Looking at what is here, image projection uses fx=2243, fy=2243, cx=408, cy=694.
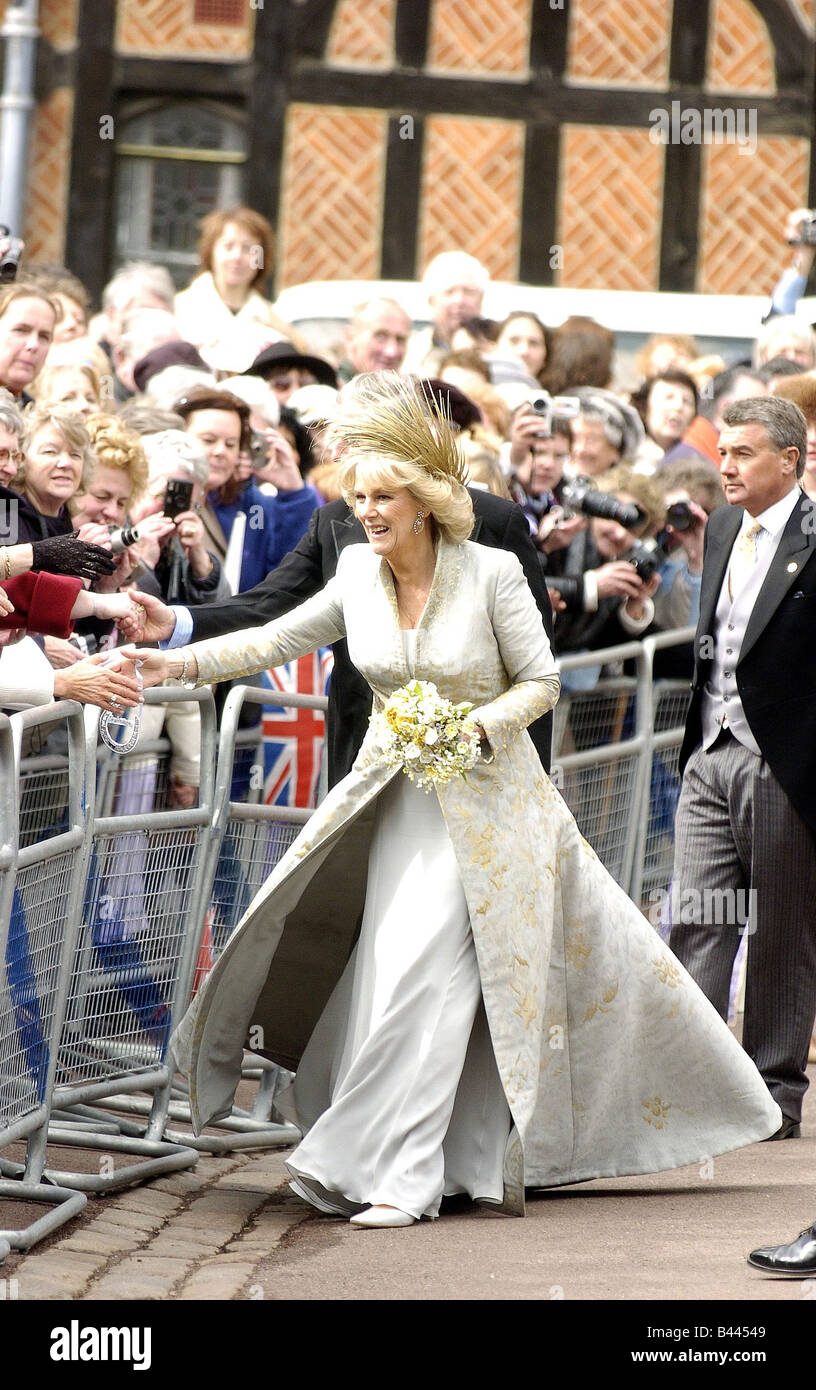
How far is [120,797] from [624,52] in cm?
→ 1552

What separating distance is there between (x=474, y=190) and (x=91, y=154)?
3.47 meters

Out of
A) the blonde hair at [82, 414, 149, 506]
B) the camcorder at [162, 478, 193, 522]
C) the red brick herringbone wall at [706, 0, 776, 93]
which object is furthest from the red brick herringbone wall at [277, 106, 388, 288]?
the blonde hair at [82, 414, 149, 506]

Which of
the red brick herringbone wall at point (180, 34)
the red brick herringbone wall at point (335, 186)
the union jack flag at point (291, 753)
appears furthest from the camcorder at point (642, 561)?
the red brick herringbone wall at point (180, 34)

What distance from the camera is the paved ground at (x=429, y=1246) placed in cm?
488

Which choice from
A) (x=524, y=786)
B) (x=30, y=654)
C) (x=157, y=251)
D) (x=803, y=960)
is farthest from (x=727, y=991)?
(x=157, y=251)

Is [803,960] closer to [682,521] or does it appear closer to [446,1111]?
[446,1111]

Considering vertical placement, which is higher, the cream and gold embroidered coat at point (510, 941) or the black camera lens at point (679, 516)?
the black camera lens at point (679, 516)

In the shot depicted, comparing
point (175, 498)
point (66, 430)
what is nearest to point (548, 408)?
point (175, 498)

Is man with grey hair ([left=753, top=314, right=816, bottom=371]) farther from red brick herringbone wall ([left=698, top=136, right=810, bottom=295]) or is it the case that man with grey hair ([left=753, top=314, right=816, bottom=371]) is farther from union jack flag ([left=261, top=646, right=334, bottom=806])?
red brick herringbone wall ([left=698, top=136, right=810, bottom=295])

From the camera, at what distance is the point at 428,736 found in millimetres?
5551

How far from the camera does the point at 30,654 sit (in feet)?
18.4

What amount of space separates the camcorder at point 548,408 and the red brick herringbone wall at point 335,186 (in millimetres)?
11018

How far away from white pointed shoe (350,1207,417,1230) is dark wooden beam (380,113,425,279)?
15.4 meters

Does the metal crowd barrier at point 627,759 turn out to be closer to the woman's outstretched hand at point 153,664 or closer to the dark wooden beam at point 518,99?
the woman's outstretched hand at point 153,664
